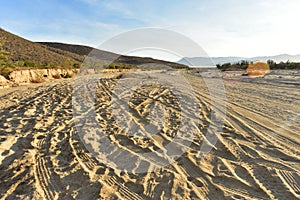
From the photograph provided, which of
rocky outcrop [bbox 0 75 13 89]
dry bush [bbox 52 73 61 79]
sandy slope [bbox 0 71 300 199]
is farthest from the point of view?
dry bush [bbox 52 73 61 79]

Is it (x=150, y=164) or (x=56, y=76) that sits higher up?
(x=150, y=164)

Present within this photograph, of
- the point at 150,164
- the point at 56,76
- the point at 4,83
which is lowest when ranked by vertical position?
the point at 56,76

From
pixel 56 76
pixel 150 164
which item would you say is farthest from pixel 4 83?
pixel 150 164

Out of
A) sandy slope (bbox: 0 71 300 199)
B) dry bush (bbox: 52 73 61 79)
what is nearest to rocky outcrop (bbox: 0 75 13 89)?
dry bush (bbox: 52 73 61 79)

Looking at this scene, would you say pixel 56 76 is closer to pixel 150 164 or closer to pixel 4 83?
pixel 4 83

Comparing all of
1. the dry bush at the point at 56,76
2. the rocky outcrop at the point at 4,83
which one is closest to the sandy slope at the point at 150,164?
the rocky outcrop at the point at 4,83

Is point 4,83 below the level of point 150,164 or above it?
below

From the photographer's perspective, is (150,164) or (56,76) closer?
(150,164)

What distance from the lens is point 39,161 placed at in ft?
12.2

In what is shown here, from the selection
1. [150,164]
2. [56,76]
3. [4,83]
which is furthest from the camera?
[56,76]

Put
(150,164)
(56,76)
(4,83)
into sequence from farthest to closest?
(56,76)
(4,83)
(150,164)

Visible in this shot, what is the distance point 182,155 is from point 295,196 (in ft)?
5.52

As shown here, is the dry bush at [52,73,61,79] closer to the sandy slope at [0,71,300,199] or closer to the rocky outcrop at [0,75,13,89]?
the rocky outcrop at [0,75,13,89]

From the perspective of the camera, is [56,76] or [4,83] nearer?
[4,83]
